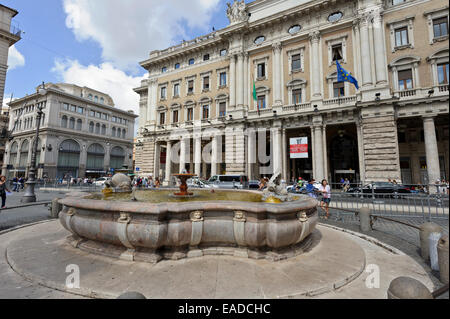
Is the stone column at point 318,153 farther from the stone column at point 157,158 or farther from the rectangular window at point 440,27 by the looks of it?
the stone column at point 157,158

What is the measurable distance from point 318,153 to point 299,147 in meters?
1.93

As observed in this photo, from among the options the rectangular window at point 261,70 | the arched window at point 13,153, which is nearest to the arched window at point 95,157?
the arched window at point 13,153

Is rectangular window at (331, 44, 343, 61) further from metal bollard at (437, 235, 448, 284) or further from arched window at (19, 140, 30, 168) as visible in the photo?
arched window at (19, 140, 30, 168)

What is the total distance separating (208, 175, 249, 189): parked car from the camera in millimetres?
21547

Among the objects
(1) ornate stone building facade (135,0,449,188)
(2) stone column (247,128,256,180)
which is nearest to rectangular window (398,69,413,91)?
(1) ornate stone building facade (135,0,449,188)

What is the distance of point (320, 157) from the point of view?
2055 centimetres

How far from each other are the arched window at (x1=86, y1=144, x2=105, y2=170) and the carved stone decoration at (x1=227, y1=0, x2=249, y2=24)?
143ft

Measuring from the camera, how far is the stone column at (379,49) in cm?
1873

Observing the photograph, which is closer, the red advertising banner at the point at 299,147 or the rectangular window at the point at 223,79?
the red advertising banner at the point at 299,147

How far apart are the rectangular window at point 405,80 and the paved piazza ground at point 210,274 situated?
20.4m

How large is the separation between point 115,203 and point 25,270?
168cm

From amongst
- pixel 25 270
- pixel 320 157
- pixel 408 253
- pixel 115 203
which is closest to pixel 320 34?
pixel 320 157

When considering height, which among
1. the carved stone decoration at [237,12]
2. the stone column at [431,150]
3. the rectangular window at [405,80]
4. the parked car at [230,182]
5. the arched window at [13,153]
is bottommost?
the parked car at [230,182]

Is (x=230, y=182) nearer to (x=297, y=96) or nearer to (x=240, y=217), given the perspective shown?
(x=297, y=96)
